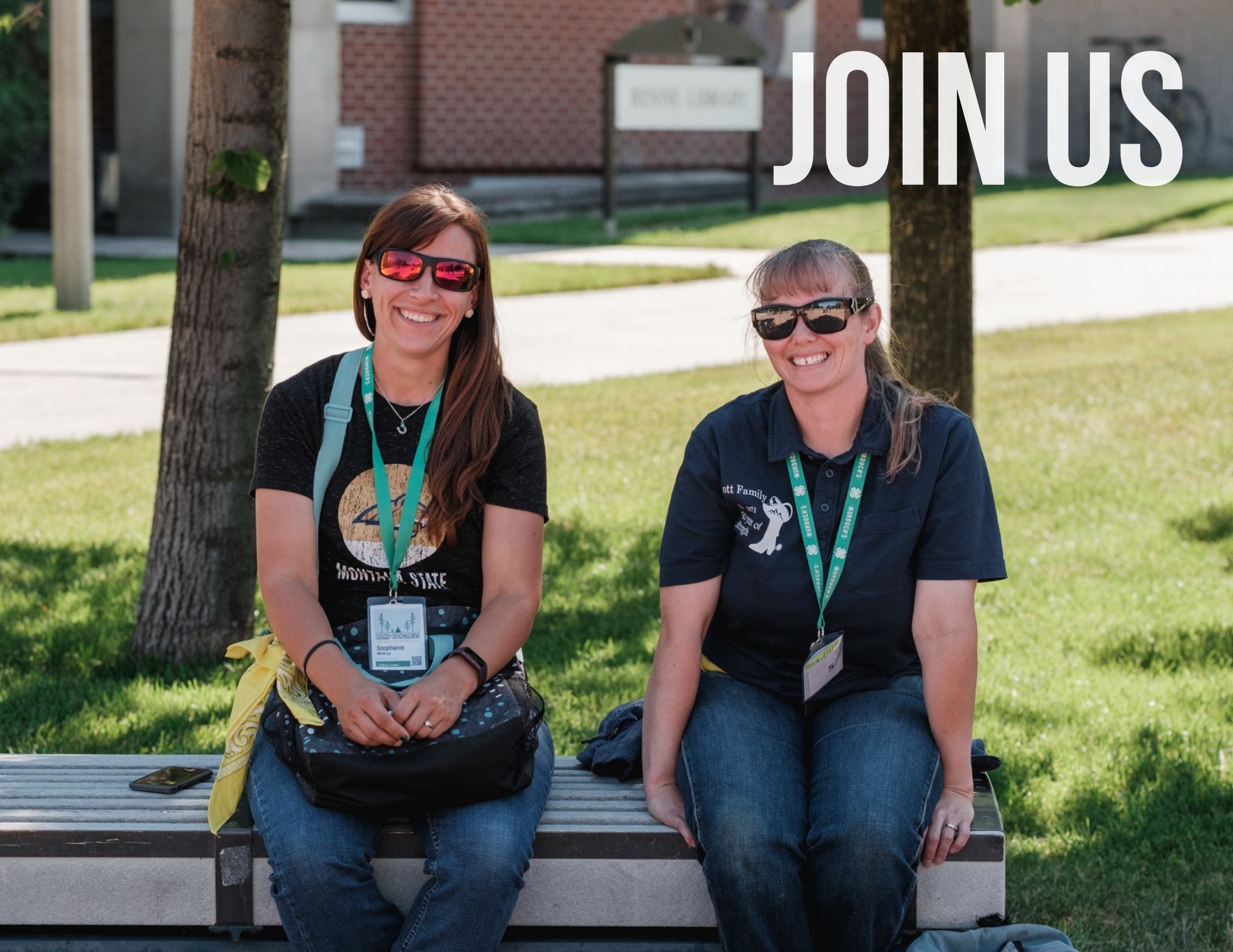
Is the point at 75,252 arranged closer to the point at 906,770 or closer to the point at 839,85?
Answer: the point at 839,85

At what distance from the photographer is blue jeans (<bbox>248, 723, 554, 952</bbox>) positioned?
9.18 ft

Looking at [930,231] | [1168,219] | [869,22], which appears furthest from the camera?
[869,22]

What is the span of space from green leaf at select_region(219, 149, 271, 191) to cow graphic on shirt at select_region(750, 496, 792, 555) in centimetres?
210

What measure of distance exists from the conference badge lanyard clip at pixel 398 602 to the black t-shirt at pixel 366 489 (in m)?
0.02

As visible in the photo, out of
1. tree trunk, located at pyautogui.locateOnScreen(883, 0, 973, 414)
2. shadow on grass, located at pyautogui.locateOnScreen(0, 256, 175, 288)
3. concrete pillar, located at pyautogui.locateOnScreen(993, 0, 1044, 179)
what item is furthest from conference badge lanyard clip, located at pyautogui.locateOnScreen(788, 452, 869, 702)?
concrete pillar, located at pyautogui.locateOnScreen(993, 0, 1044, 179)

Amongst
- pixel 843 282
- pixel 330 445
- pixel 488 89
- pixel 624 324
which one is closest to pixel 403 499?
pixel 330 445

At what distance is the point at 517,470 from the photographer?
10.4 feet

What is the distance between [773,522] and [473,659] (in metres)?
0.59

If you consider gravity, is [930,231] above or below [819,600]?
above

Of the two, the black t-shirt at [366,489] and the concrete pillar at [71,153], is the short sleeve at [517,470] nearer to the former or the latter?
the black t-shirt at [366,489]

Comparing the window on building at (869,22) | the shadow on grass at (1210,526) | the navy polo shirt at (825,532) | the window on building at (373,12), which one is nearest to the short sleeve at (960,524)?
the navy polo shirt at (825,532)

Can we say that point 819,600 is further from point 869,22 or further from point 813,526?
point 869,22

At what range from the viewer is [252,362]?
478cm

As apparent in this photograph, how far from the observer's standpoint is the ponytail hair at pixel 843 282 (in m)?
3.03
